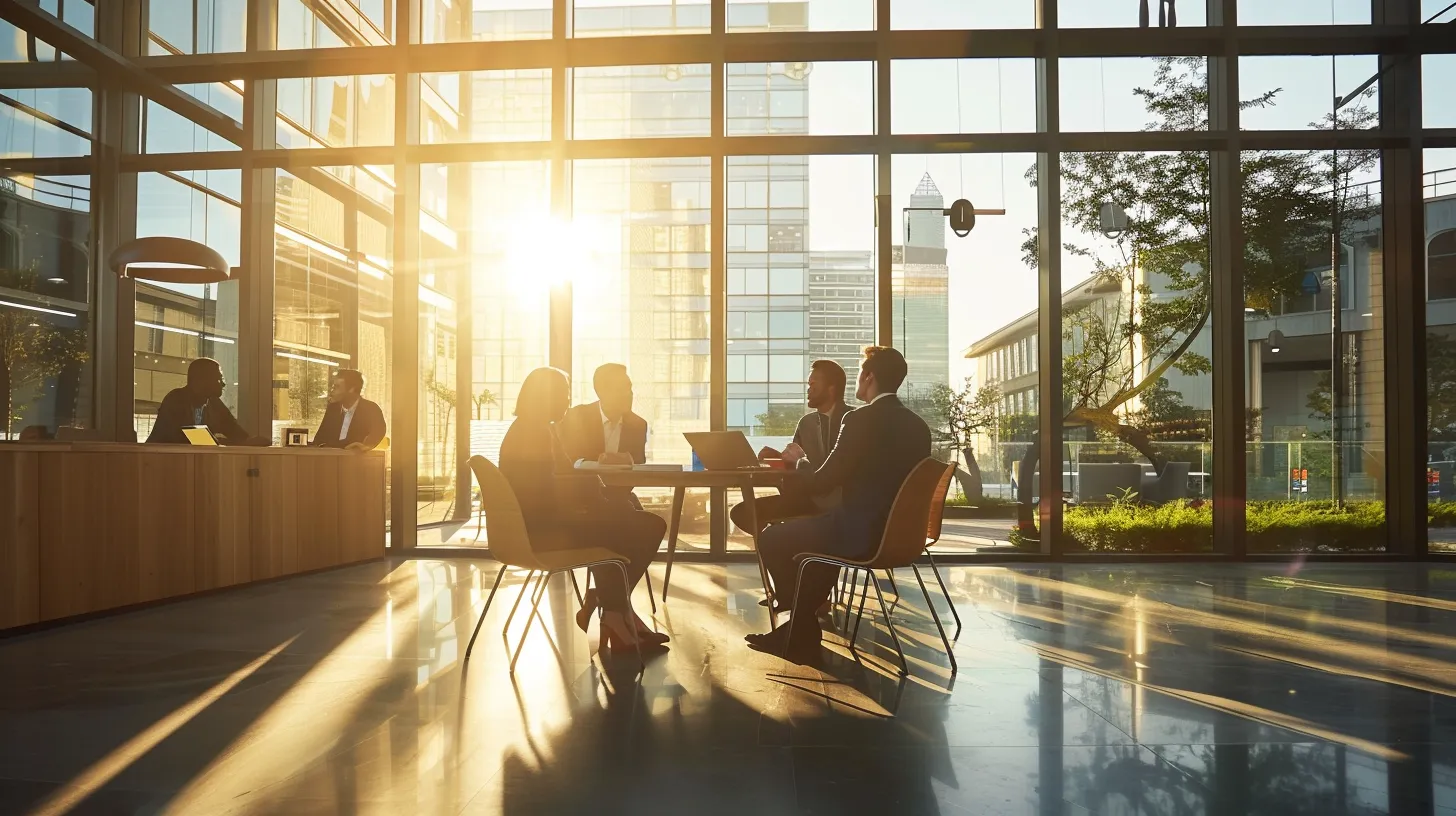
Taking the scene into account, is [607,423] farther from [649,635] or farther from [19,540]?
[19,540]

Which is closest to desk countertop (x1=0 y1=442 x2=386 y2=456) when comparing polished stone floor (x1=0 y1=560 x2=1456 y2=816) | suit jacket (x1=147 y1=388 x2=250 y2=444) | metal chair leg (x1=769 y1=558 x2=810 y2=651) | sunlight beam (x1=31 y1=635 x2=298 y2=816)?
suit jacket (x1=147 y1=388 x2=250 y2=444)

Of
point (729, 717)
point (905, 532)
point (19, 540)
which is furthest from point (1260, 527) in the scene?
point (19, 540)

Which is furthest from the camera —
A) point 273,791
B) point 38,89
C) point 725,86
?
point 725,86

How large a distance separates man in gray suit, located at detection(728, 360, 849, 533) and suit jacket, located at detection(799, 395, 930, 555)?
1040mm

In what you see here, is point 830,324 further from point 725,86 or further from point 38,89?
point 38,89

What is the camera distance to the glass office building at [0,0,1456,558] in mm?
7926

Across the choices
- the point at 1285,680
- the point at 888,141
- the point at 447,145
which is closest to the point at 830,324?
the point at 888,141

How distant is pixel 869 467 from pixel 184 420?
5173mm

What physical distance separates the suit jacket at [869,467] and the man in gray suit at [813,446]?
104cm

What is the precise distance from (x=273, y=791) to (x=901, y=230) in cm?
676

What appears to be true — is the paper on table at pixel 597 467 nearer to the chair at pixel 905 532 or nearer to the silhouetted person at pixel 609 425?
the silhouetted person at pixel 609 425

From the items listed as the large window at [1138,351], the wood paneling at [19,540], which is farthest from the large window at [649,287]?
the wood paneling at [19,540]

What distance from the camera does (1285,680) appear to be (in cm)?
377

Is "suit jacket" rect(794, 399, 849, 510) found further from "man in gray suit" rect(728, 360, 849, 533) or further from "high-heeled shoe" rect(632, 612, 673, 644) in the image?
"high-heeled shoe" rect(632, 612, 673, 644)
